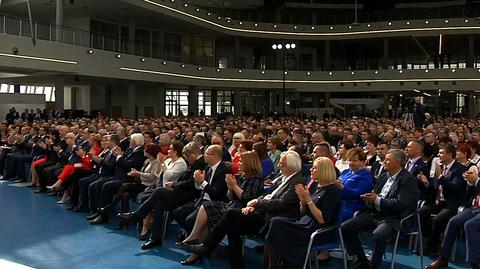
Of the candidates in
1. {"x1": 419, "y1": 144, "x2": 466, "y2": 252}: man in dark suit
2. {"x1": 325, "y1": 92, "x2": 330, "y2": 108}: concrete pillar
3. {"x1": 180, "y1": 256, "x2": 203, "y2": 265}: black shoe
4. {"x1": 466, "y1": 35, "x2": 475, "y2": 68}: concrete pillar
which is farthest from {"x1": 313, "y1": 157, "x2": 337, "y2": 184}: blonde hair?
{"x1": 466, "y1": 35, "x2": 475, "y2": 68}: concrete pillar

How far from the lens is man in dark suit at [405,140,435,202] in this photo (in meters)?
6.14

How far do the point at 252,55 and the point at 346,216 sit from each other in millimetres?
39790

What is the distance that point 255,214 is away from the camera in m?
5.44

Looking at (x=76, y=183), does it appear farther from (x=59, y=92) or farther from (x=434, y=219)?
(x=59, y=92)

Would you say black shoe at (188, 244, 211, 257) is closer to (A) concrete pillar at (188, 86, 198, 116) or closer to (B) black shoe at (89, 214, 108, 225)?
(B) black shoe at (89, 214, 108, 225)

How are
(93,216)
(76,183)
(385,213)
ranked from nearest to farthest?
(385,213) < (93,216) < (76,183)

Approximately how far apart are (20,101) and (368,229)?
823 inches

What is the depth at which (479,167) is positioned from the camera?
636cm

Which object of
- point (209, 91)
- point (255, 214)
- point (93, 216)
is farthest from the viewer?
point (209, 91)

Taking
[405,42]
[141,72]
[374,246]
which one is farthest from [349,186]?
[405,42]

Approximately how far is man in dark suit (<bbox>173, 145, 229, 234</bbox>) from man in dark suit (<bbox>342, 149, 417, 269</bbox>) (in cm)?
164

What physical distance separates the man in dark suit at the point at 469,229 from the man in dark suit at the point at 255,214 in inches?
68.0

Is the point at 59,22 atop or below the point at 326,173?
atop

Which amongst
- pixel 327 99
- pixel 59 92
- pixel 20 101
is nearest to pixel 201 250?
pixel 20 101
